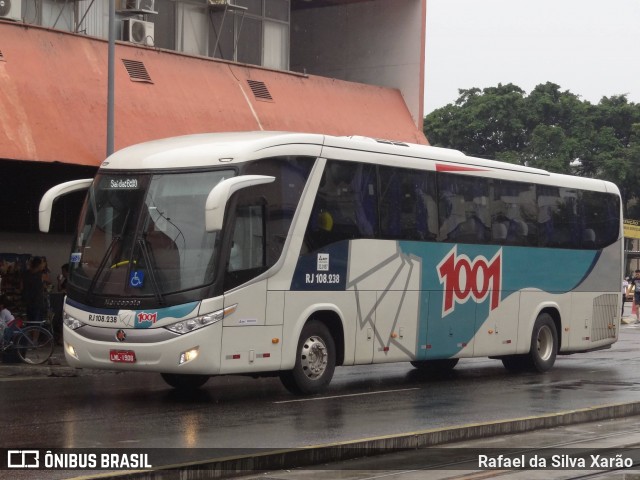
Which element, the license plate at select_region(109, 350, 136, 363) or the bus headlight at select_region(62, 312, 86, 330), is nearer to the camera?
the license plate at select_region(109, 350, 136, 363)

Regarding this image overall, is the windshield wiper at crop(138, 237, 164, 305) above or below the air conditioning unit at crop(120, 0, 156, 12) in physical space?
below

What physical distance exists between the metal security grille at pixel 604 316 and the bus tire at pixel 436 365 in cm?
276

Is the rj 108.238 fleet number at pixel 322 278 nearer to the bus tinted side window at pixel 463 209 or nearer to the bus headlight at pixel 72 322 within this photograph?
the bus tinted side window at pixel 463 209

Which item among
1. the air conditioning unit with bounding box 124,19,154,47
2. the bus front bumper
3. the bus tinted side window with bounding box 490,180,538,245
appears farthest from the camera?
the air conditioning unit with bounding box 124,19,154,47

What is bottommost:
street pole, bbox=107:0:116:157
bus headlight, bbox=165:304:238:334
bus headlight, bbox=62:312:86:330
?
bus headlight, bbox=62:312:86:330

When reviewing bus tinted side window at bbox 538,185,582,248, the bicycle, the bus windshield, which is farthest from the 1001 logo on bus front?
the bicycle

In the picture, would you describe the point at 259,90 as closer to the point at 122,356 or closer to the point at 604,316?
the point at 604,316

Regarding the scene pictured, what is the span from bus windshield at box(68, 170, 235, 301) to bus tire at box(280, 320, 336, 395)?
6.56 ft

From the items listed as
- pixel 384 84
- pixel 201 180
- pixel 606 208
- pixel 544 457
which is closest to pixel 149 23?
pixel 384 84

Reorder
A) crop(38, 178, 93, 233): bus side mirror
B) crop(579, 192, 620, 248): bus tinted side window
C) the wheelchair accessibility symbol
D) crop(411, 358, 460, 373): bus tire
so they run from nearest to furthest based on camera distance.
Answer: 1. the wheelchair accessibility symbol
2. crop(38, 178, 93, 233): bus side mirror
3. crop(411, 358, 460, 373): bus tire
4. crop(579, 192, 620, 248): bus tinted side window

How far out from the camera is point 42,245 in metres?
26.0

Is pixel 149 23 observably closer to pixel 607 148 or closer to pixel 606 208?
pixel 606 208

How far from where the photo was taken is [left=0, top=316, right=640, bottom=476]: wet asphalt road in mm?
11789

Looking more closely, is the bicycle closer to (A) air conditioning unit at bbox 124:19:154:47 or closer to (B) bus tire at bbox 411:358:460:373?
(B) bus tire at bbox 411:358:460:373
